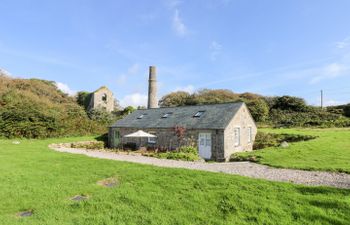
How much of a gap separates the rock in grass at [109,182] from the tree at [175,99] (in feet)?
138

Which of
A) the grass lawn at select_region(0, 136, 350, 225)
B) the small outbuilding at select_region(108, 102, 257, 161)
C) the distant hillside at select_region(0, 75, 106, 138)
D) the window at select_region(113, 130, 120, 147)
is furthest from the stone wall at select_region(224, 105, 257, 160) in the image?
the distant hillside at select_region(0, 75, 106, 138)

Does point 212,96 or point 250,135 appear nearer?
Result: point 250,135

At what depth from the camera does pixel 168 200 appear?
22.4ft

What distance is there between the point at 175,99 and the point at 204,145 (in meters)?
35.0

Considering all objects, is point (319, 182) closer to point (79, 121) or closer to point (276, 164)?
point (276, 164)

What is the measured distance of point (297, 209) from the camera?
6.15 meters

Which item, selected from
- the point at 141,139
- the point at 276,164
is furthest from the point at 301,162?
the point at 141,139

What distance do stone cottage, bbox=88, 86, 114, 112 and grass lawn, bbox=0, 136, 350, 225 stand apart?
109 feet

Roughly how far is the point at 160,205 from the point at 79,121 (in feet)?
81.5

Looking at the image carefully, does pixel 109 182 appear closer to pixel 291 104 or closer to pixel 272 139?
pixel 272 139

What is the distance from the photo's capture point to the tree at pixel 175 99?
5181 cm

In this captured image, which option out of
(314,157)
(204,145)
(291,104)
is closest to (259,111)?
(291,104)

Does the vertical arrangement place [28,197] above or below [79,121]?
below

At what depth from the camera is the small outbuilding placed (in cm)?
1814
